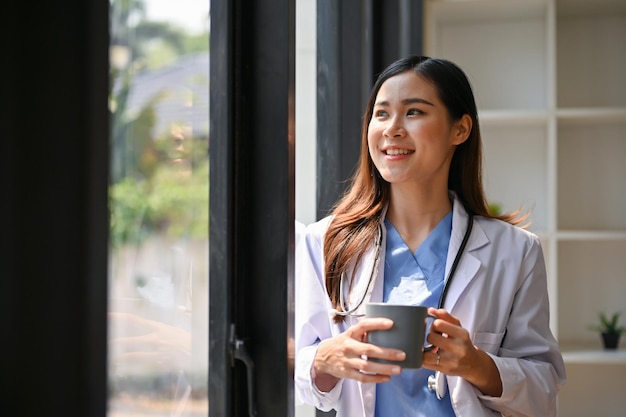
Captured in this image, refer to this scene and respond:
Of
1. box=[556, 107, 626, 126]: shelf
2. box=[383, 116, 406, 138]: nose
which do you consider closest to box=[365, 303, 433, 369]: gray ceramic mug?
box=[383, 116, 406, 138]: nose

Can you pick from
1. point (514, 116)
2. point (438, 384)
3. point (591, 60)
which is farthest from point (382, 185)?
point (591, 60)

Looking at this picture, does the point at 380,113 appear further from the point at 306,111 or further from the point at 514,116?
the point at 514,116

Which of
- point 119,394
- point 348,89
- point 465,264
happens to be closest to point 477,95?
point 348,89

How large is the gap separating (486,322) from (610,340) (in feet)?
5.56

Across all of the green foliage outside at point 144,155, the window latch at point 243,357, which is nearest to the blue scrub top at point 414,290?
the window latch at point 243,357

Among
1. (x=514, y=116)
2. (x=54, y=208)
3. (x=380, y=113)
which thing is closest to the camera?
(x=54, y=208)

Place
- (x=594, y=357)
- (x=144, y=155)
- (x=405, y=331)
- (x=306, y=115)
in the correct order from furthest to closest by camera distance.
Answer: (x=594, y=357)
(x=306, y=115)
(x=405, y=331)
(x=144, y=155)

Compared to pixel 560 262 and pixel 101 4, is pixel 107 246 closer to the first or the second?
pixel 101 4

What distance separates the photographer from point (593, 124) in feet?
10.2

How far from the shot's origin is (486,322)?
4.77ft

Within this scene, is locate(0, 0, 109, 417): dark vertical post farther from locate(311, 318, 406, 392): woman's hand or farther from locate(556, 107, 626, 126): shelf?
locate(556, 107, 626, 126): shelf

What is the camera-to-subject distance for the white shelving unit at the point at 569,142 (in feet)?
10.1

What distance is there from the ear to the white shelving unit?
1489 mm

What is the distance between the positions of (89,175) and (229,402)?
29.0 inches
